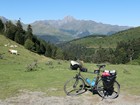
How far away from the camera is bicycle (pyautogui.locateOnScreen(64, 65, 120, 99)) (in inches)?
573

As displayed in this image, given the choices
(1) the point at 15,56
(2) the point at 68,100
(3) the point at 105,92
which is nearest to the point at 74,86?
(2) the point at 68,100

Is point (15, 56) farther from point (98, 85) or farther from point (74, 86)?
point (98, 85)

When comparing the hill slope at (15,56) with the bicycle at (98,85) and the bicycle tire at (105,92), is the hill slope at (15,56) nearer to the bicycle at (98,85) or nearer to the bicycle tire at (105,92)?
the bicycle at (98,85)

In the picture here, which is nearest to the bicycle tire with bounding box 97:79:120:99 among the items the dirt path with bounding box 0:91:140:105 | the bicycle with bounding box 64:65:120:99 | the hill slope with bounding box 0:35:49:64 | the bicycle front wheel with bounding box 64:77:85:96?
the bicycle with bounding box 64:65:120:99

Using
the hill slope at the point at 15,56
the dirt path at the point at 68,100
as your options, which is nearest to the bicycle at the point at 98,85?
the dirt path at the point at 68,100

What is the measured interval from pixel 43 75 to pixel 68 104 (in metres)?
8.44

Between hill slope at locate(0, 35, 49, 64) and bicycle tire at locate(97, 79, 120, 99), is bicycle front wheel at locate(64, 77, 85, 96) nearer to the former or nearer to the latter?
bicycle tire at locate(97, 79, 120, 99)

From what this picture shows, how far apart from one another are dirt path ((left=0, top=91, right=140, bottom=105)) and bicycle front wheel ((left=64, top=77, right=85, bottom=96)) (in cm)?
44

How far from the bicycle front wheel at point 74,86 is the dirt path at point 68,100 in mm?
438

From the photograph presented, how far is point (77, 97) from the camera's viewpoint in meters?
14.9

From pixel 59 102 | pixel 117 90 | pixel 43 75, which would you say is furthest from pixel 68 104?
pixel 43 75

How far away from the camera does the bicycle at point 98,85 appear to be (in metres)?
14.6

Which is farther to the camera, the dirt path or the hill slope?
the hill slope

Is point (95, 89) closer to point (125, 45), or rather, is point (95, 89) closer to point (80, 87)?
point (80, 87)
